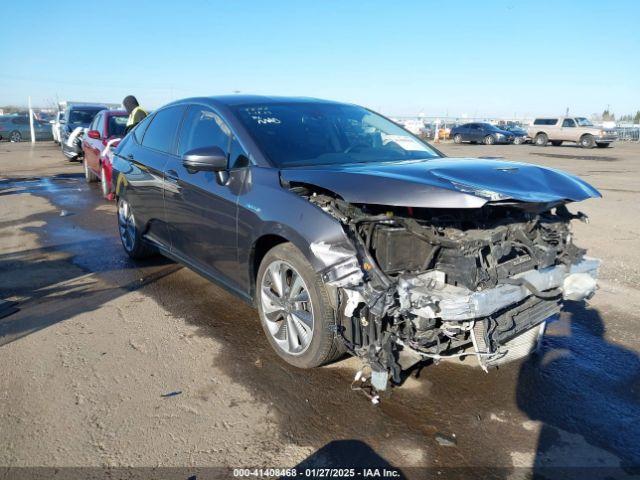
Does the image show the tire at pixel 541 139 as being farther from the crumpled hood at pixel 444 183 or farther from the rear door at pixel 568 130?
the crumpled hood at pixel 444 183

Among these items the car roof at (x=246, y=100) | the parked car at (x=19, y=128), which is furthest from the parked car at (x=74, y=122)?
the parked car at (x=19, y=128)

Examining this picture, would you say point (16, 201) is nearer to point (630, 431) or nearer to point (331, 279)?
point (331, 279)

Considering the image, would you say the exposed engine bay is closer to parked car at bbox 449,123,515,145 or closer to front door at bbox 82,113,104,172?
front door at bbox 82,113,104,172

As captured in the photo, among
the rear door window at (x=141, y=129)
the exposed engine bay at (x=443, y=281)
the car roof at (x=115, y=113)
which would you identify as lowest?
the exposed engine bay at (x=443, y=281)

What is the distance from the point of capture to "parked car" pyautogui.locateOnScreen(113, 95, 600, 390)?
112 inches

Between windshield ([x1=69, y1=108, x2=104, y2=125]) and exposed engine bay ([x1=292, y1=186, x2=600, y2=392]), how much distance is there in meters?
17.4

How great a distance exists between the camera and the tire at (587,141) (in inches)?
1211

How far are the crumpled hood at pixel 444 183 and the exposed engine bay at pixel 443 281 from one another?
10 cm

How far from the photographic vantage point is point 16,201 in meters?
9.98

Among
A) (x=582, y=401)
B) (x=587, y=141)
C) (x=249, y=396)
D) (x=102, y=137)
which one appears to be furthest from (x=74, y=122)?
(x=587, y=141)

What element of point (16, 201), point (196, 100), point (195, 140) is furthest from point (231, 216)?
point (16, 201)

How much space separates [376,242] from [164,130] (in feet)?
9.46

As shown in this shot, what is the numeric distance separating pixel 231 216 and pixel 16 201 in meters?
8.14

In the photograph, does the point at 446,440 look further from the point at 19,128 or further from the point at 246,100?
the point at 19,128
